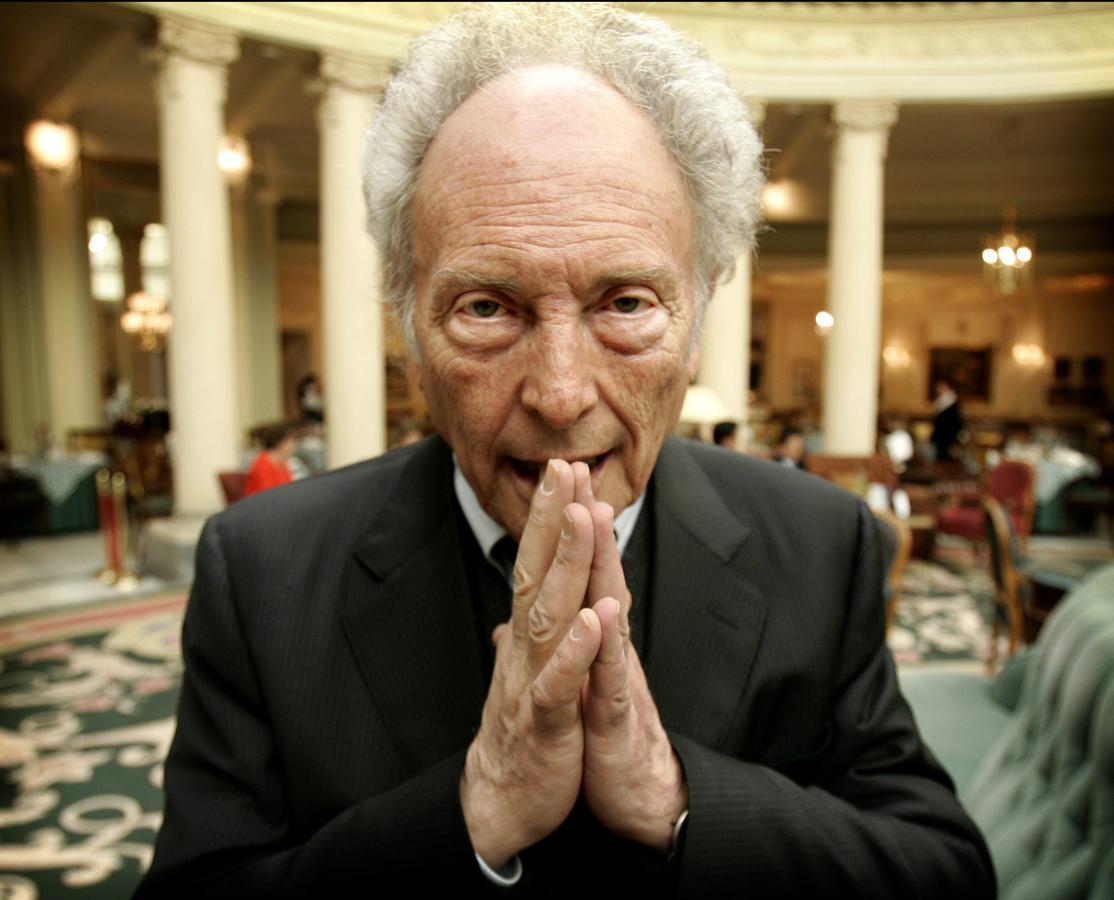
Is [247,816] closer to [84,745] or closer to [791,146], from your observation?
[84,745]

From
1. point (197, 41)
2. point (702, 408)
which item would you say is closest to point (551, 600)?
point (702, 408)

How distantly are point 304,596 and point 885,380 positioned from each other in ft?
75.1

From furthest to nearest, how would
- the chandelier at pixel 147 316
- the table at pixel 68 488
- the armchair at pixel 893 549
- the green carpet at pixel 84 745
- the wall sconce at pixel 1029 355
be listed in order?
1. the wall sconce at pixel 1029 355
2. the chandelier at pixel 147 316
3. the table at pixel 68 488
4. the armchair at pixel 893 549
5. the green carpet at pixel 84 745

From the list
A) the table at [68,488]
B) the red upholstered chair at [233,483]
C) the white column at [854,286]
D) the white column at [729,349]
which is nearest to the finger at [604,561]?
the red upholstered chair at [233,483]

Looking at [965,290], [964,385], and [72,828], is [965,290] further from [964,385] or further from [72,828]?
[72,828]

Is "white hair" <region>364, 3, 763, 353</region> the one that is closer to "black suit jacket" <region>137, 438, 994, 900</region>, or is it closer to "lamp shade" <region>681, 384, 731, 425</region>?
"black suit jacket" <region>137, 438, 994, 900</region>

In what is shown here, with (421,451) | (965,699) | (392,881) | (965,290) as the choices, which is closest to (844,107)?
(965,699)

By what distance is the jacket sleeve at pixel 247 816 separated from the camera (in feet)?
2.78

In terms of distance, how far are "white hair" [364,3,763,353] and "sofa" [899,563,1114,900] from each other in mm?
1325

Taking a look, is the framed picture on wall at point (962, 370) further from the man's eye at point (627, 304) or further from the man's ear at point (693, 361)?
the man's eye at point (627, 304)

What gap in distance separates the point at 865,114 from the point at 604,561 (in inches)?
360

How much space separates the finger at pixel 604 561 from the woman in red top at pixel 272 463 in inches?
187

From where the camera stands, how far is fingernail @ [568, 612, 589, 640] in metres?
0.70

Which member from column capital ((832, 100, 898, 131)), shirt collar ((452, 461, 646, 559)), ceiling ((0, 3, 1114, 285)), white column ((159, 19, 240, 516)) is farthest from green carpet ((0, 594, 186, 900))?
column capital ((832, 100, 898, 131))
